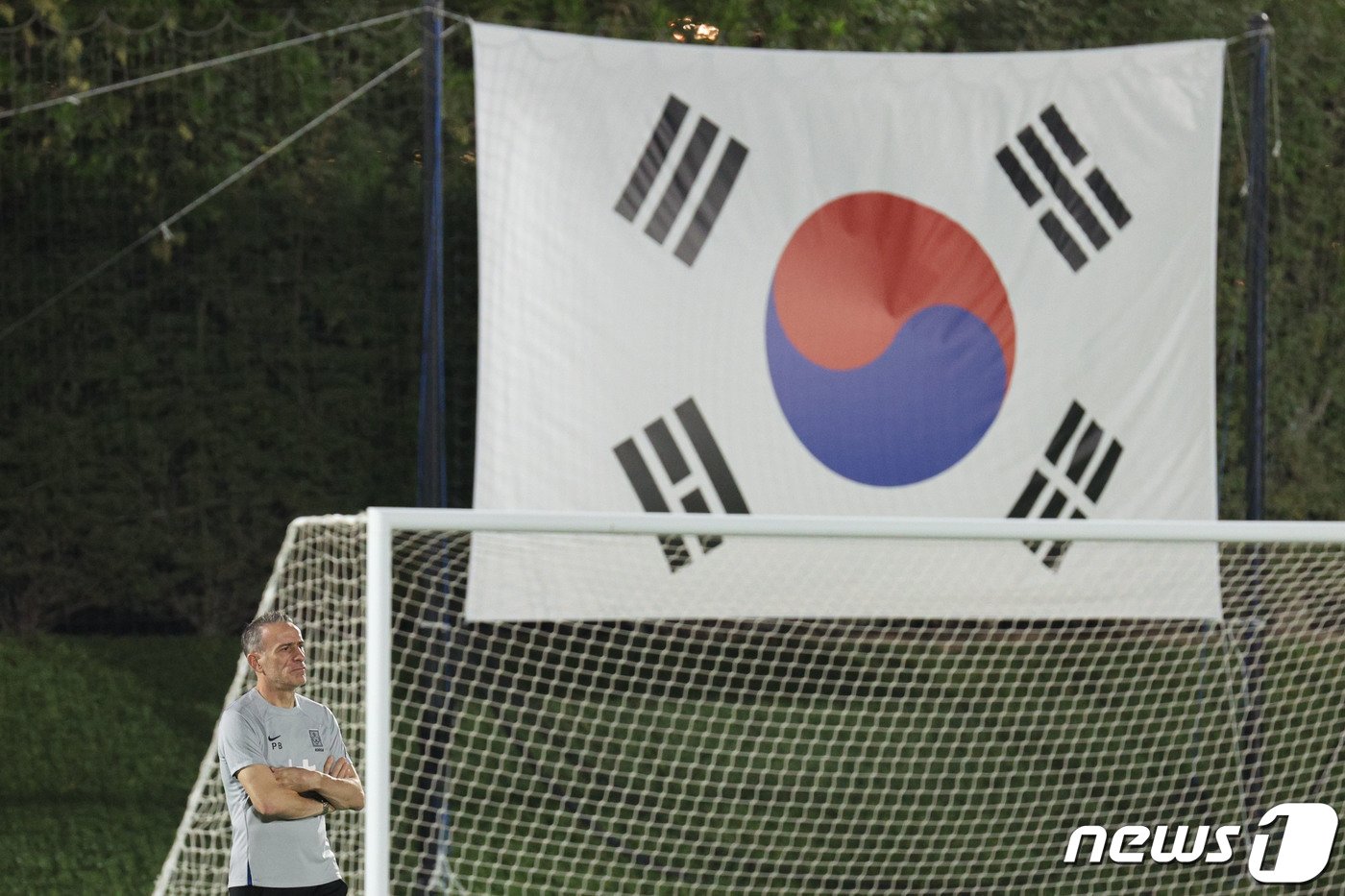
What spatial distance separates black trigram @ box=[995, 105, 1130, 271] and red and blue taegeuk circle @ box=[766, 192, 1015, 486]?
10.1 inches

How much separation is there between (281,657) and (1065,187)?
3.32 m

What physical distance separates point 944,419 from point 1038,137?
0.99 meters

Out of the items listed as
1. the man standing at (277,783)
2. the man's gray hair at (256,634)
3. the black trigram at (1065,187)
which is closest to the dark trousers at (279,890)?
the man standing at (277,783)

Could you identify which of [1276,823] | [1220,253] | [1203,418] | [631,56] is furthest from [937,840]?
[1220,253]

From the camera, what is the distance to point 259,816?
3.05 meters

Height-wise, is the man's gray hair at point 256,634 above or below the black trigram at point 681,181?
below

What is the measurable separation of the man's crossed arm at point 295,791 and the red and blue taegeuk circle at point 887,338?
2435 mm

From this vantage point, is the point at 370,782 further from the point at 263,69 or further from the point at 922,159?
the point at 263,69

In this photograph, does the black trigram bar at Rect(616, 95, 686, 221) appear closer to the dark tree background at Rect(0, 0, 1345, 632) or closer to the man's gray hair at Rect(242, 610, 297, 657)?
the dark tree background at Rect(0, 0, 1345, 632)

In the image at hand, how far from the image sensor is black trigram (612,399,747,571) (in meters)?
5.05

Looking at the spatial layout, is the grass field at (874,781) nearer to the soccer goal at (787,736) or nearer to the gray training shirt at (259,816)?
the soccer goal at (787,736)


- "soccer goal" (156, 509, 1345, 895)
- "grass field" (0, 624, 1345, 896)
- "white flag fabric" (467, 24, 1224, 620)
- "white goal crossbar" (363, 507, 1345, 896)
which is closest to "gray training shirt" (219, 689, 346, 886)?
"white goal crossbar" (363, 507, 1345, 896)

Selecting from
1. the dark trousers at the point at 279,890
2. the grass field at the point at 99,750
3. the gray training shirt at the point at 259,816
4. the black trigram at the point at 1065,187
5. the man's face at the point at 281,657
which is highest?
the black trigram at the point at 1065,187

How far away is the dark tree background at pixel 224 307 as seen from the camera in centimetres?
653
